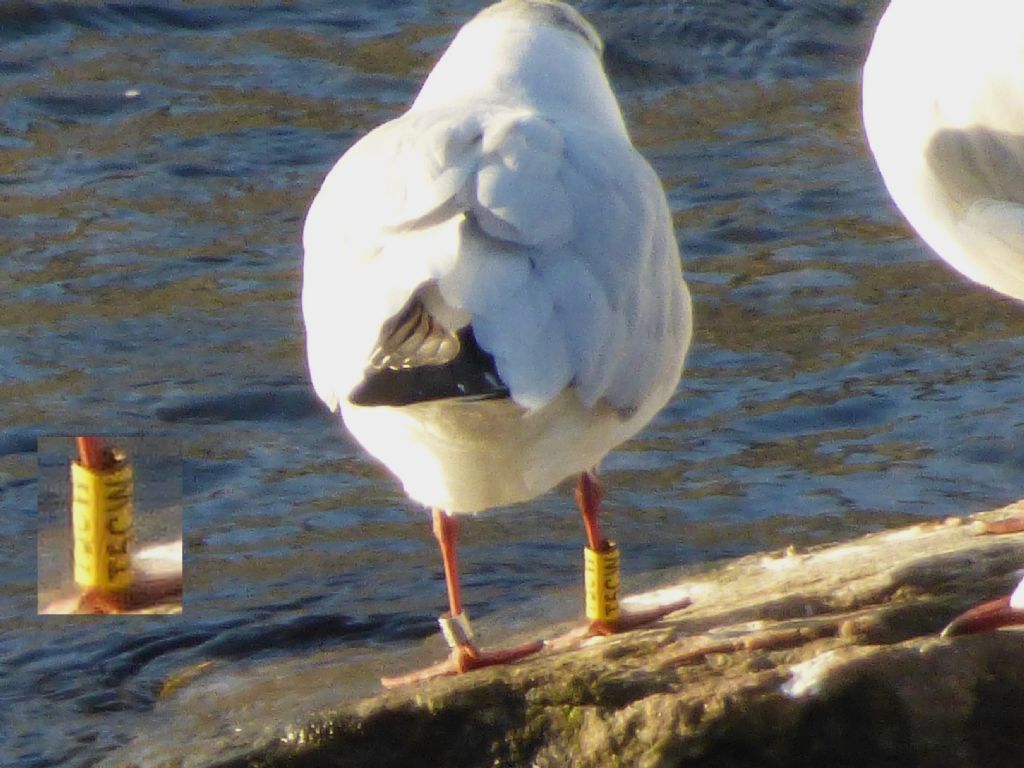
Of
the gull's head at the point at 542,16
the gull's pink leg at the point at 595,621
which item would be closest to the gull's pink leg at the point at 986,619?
the gull's pink leg at the point at 595,621

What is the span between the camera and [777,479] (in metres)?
7.49

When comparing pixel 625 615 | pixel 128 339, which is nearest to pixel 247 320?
pixel 128 339

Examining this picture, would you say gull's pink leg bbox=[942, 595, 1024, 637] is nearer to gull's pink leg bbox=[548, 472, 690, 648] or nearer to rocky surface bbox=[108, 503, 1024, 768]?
rocky surface bbox=[108, 503, 1024, 768]

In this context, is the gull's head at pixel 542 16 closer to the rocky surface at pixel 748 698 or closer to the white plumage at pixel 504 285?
the white plumage at pixel 504 285

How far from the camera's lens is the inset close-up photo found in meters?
4.99

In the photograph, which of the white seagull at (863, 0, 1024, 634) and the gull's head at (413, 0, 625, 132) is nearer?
the white seagull at (863, 0, 1024, 634)

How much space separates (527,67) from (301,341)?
3.28 metres

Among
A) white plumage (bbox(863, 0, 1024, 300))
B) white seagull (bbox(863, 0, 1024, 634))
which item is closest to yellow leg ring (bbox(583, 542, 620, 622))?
white seagull (bbox(863, 0, 1024, 634))

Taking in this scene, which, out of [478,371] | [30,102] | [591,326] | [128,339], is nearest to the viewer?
[478,371]

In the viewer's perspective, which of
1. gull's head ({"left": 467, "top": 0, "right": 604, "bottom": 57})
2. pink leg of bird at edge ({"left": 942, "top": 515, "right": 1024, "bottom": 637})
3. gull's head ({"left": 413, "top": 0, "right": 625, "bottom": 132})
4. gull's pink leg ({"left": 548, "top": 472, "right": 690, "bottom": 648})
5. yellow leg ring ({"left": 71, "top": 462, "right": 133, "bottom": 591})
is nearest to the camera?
pink leg of bird at edge ({"left": 942, "top": 515, "right": 1024, "bottom": 637})

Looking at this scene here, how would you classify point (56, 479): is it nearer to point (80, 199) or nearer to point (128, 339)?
point (128, 339)

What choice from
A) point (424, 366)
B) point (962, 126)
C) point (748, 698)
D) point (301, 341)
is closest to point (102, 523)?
point (424, 366)

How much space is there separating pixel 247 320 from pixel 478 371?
4937 millimetres

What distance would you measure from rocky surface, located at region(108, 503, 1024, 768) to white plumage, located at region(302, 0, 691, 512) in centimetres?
49
